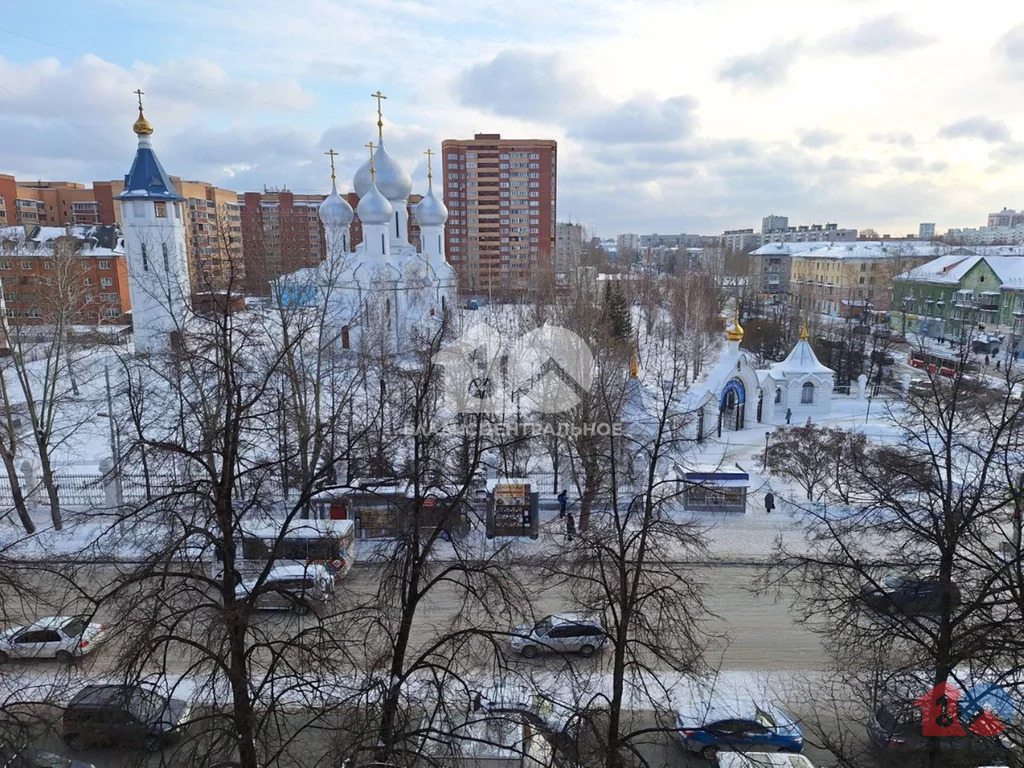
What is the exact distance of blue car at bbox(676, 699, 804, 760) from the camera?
297 inches

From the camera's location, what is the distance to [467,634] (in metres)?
6.26

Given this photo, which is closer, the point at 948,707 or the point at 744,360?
the point at 948,707

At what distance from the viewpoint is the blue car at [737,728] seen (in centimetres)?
754

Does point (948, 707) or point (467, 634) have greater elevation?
point (467, 634)

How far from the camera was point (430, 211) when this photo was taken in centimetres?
3203

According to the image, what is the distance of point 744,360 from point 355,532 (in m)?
13.3

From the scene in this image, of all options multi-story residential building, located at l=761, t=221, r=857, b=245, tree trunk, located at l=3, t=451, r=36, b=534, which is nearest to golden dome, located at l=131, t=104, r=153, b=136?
tree trunk, located at l=3, t=451, r=36, b=534

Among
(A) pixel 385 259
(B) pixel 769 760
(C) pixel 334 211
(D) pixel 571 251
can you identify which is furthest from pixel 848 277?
(B) pixel 769 760

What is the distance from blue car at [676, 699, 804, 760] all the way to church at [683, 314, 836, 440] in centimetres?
1124

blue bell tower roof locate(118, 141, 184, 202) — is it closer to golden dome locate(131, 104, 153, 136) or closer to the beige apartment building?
golden dome locate(131, 104, 153, 136)

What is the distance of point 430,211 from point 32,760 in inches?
1132

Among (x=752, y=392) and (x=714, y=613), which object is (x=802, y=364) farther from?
(x=714, y=613)

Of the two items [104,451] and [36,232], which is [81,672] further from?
[36,232]

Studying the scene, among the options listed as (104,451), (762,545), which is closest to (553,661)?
(762,545)
